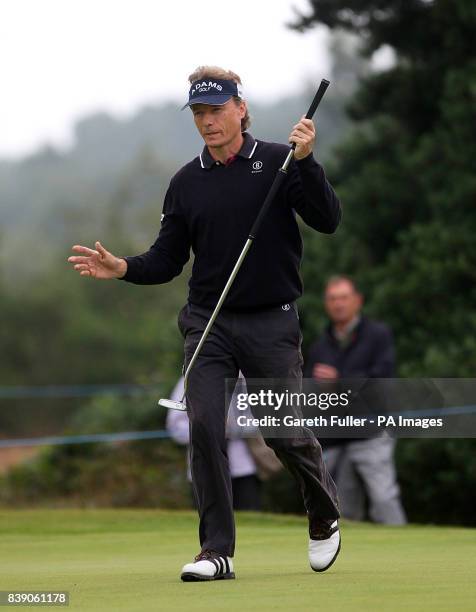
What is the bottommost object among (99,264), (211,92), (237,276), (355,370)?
(237,276)

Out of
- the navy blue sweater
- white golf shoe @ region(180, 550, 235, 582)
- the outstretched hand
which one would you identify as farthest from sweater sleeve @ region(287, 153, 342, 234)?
white golf shoe @ region(180, 550, 235, 582)

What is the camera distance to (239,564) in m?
7.12

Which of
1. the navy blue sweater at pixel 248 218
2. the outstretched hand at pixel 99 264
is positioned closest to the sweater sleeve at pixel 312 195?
the navy blue sweater at pixel 248 218

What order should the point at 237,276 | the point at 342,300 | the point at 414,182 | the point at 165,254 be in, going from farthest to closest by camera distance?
the point at 414,182 → the point at 342,300 → the point at 165,254 → the point at 237,276

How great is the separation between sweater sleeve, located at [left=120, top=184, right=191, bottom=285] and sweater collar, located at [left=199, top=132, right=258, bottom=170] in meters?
0.21

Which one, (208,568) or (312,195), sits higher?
(312,195)

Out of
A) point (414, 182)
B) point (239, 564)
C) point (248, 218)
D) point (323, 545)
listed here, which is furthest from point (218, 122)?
point (414, 182)

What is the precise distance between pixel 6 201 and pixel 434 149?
5833 inches

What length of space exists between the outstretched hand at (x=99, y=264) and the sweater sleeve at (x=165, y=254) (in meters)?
0.05

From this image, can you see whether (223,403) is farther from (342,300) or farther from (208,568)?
(342,300)

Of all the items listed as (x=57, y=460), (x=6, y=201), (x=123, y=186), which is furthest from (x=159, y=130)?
(x=57, y=460)

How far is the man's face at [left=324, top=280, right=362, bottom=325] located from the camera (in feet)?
37.3

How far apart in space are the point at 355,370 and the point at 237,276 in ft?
15.9

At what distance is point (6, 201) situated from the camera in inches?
6289
